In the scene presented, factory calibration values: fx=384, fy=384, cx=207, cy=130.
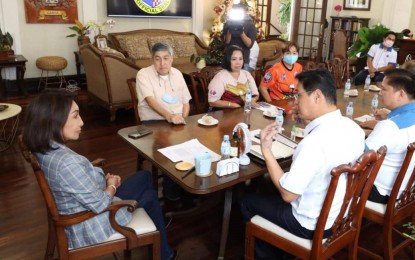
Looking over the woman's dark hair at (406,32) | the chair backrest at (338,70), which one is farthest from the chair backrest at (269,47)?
the chair backrest at (338,70)

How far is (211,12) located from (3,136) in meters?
4.82

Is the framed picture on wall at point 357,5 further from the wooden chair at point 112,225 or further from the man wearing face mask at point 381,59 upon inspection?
the wooden chair at point 112,225

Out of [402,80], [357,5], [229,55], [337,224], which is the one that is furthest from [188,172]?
[357,5]

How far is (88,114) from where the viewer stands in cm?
501

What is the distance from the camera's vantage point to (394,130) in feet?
6.32

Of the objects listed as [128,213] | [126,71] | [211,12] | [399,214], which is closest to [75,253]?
[128,213]

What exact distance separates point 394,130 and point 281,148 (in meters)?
0.57

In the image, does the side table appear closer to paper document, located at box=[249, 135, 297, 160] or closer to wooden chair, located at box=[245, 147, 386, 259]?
paper document, located at box=[249, 135, 297, 160]

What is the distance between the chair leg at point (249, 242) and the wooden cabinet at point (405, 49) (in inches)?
Answer: 228

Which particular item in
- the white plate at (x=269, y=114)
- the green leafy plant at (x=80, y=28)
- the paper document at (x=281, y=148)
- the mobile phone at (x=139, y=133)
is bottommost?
the paper document at (x=281, y=148)

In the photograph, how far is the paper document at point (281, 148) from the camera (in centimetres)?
199

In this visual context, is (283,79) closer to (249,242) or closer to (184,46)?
(249,242)

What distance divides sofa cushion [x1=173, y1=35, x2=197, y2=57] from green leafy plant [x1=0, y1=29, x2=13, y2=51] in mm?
2501

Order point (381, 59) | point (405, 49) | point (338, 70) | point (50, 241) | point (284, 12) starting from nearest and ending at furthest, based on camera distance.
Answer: point (50, 241)
point (338, 70)
point (381, 59)
point (405, 49)
point (284, 12)
